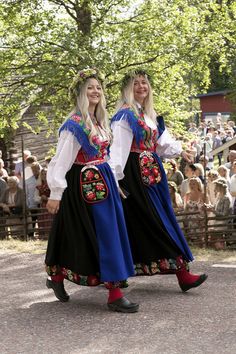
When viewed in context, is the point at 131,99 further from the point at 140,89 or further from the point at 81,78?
the point at 81,78

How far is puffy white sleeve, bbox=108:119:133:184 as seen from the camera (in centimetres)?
591

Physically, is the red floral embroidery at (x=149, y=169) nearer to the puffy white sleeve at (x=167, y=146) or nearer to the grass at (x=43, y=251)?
the puffy white sleeve at (x=167, y=146)

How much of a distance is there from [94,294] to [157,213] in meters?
0.89

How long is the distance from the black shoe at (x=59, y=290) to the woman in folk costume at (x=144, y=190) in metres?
0.65

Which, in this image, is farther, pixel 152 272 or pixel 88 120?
pixel 152 272

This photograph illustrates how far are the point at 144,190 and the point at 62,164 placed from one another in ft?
2.87

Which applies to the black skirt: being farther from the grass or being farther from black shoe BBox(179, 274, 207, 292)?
the grass

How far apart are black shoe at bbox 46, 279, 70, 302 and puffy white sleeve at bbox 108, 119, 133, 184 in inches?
38.9

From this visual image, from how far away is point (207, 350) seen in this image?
4461 mm

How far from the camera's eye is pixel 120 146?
5.98m

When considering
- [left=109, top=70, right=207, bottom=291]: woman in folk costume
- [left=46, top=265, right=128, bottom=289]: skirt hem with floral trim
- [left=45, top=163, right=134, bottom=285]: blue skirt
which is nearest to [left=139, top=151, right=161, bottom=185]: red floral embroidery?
[left=109, top=70, right=207, bottom=291]: woman in folk costume

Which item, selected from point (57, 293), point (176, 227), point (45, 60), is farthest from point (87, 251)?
point (45, 60)

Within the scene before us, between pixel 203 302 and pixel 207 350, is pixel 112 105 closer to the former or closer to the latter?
pixel 203 302

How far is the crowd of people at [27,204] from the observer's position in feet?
34.0
